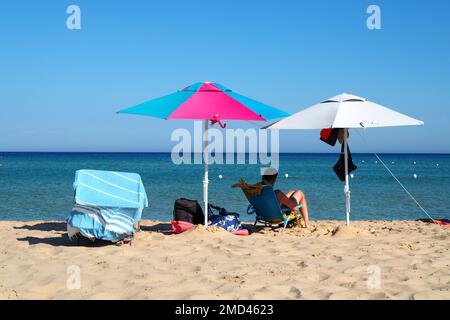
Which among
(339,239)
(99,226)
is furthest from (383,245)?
(99,226)

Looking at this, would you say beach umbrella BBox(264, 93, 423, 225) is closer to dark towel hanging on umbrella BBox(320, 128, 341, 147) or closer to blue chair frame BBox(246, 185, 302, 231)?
dark towel hanging on umbrella BBox(320, 128, 341, 147)

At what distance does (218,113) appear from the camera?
6602mm

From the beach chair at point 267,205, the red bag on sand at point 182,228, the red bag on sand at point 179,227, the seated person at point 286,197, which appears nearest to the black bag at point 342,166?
the seated person at point 286,197

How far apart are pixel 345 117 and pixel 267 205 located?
1538 millimetres

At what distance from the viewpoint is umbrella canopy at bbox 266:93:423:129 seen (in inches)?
260

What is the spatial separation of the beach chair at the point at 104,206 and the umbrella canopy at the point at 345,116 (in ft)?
7.24

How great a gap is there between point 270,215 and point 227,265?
2.35 metres

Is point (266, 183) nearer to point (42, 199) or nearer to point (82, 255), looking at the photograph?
point (82, 255)

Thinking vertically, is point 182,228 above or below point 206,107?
below

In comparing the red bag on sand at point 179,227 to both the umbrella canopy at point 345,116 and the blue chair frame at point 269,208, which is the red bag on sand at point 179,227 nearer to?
the blue chair frame at point 269,208

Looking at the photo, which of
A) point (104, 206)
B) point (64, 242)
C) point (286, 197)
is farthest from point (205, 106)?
point (64, 242)

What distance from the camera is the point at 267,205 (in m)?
7.07

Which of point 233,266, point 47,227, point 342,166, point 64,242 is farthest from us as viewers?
point 47,227

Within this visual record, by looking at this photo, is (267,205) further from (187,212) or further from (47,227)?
(47,227)
